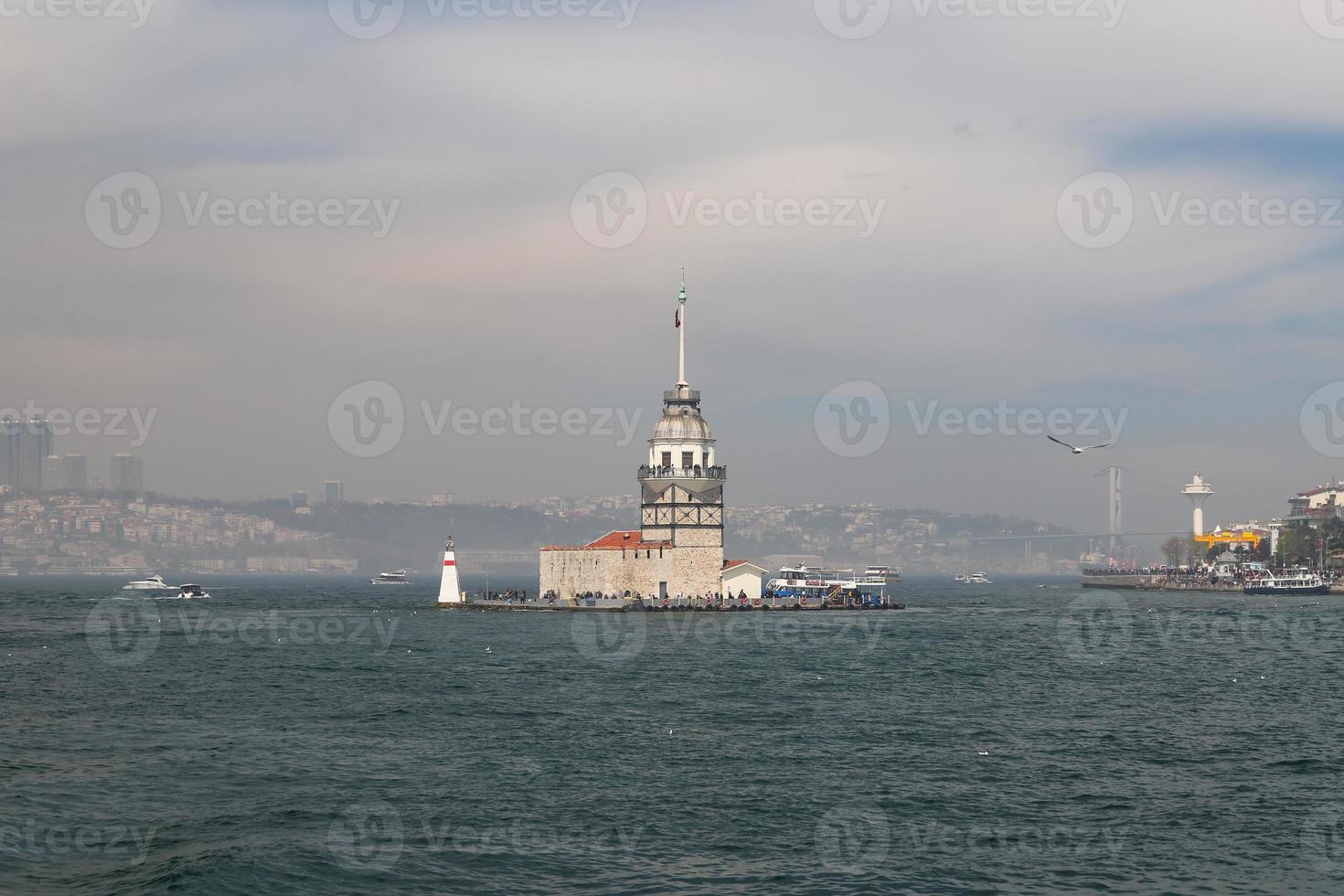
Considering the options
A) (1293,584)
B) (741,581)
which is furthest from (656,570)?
(1293,584)

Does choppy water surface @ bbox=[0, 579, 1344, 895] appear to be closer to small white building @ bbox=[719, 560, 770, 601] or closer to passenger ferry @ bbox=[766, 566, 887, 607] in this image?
small white building @ bbox=[719, 560, 770, 601]

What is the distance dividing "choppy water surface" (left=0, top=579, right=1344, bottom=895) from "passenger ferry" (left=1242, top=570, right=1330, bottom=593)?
100068mm

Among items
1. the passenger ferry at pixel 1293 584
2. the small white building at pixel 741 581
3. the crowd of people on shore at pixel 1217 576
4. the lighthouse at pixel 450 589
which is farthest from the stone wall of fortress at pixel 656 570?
the crowd of people on shore at pixel 1217 576

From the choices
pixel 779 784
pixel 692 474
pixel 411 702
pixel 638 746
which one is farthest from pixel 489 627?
pixel 779 784

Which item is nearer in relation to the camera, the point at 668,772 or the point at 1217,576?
the point at 668,772

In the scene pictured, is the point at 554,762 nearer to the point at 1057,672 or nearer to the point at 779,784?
the point at 779,784

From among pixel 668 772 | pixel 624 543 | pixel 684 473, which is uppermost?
pixel 684 473

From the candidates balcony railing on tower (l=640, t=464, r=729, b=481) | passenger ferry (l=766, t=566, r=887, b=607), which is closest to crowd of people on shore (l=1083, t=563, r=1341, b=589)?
passenger ferry (l=766, t=566, r=887, b=607)

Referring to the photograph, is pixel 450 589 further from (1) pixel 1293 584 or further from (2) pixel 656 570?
(1) pixel 1293 584

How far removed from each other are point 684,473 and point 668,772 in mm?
58876

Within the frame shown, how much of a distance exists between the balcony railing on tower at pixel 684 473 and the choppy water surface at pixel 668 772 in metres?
28.2

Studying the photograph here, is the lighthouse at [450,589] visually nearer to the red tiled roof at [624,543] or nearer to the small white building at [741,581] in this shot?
the red tiled roof at [624,543]

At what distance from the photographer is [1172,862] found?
2295 cm

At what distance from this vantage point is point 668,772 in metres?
30.3
